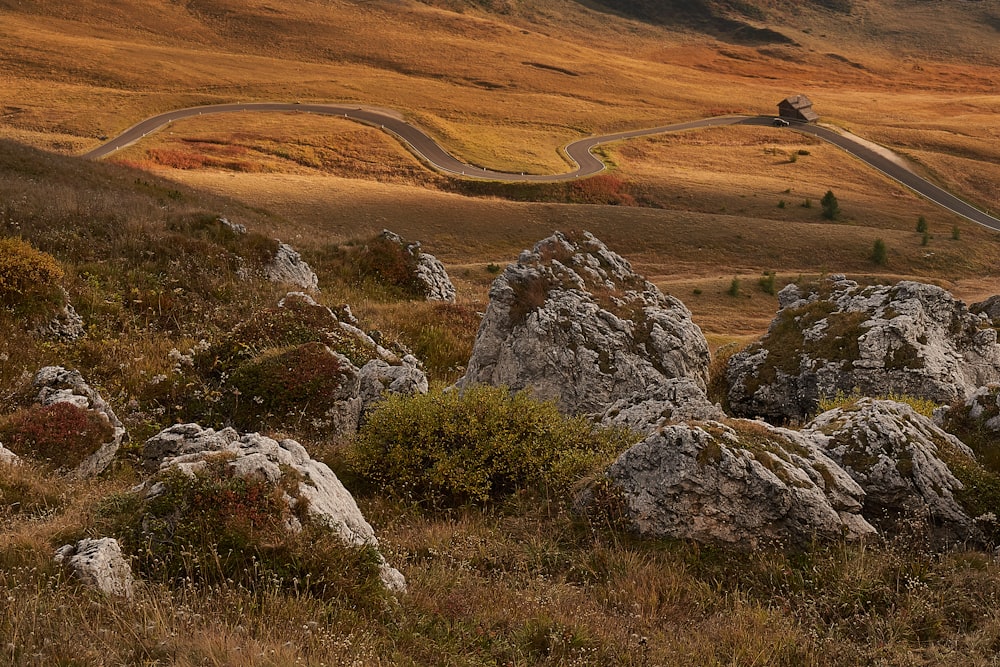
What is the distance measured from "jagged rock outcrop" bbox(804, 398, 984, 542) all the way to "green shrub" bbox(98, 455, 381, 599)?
6243 mm

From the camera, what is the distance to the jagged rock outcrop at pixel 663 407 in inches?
400

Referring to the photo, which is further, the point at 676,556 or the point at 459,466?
the point at 459,466

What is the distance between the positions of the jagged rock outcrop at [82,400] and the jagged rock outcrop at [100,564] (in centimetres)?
418

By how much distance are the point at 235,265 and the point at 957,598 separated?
67.5ft

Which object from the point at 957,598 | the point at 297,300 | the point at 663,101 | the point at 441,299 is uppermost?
the point at 663,101

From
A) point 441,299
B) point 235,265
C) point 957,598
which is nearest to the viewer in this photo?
point 957,598

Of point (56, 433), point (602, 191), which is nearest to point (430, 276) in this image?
point (56, 433)

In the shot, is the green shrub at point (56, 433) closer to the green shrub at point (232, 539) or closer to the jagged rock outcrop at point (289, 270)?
the green shrub at point (232, 539)

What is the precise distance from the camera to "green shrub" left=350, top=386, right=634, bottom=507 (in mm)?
8883

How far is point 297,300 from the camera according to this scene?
666 inches

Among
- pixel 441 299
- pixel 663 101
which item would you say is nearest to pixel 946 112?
pixel 663 101

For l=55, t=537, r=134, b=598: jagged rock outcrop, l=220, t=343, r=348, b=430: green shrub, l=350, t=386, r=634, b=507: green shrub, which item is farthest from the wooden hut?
l=55, t=537, r=134, b=598: jagged rock outcrop

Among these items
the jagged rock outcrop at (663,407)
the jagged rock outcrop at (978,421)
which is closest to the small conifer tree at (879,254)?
the jagged rock outcrop at (978,421)

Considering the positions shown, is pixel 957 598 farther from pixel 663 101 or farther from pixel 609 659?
pixel 663 101
